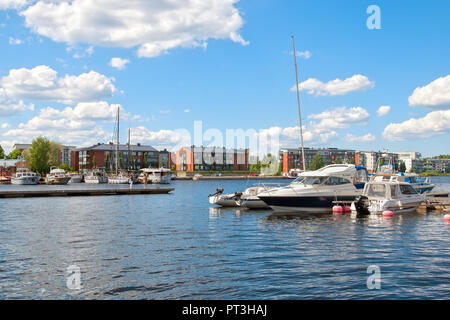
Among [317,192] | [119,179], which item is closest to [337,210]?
[317,192]

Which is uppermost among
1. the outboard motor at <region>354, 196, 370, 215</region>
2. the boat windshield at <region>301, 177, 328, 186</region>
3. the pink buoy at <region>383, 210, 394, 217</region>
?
the boat windshield at <region>301, 177, 328, 186</region>

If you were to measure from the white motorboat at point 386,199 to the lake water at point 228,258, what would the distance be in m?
3.39

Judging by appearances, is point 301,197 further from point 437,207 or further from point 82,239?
point 82,239

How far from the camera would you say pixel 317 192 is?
37.0 metres

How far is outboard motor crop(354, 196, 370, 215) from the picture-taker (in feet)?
118

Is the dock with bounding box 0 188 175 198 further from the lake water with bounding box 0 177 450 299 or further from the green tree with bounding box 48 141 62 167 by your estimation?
the green tree with bounding box 48 141 62 167

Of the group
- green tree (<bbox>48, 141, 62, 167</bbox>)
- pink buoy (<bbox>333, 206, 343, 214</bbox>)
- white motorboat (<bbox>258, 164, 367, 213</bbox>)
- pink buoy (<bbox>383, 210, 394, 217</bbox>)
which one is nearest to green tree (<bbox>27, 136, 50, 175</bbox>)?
green tree (<bbox>48, 141, 62, 167</bbox>)

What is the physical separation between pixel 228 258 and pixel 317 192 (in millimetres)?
19985

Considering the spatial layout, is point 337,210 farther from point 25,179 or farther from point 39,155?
point 39,155

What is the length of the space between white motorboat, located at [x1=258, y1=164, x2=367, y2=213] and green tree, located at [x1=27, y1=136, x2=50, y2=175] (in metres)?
141

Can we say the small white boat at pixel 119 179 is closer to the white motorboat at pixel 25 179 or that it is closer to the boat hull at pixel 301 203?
the white motorboat at pixel 25 179

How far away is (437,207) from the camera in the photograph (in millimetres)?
40188
